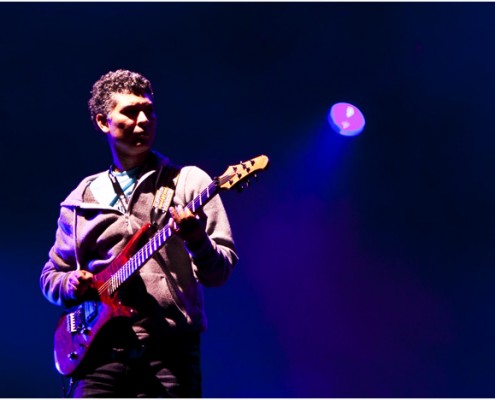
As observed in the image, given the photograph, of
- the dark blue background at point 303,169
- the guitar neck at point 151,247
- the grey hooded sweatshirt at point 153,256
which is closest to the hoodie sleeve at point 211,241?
the grey hooded sweatshirt at point 153,256

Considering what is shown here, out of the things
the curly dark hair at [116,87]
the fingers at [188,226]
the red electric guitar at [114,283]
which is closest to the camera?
the fingers at [188,226]

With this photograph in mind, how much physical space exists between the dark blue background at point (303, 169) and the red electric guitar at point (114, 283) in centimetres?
184

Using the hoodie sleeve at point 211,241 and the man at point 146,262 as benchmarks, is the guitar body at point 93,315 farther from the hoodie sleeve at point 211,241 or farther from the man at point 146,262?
the hoodie sleeve at point 211,241

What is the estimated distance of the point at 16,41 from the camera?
4.77 meters

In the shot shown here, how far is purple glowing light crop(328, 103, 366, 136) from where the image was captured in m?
4.70

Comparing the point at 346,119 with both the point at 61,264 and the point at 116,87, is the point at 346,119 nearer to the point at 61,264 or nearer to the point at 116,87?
the point at 116,87

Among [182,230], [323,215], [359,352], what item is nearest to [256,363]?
[359,352]

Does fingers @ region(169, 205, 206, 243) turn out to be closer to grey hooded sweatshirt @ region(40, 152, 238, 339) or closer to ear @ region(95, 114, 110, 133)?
grey hooded sweatshirt @ region(40, 152, 238, 339)

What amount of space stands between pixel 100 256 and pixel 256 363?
2.06 metres

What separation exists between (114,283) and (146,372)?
1.22ft

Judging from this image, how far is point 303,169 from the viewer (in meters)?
4.69

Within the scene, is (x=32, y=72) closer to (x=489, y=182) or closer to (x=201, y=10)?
(x=201, y=10)

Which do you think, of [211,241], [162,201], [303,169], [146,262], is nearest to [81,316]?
[146,262]

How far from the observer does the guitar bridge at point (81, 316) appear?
8.38 feet
